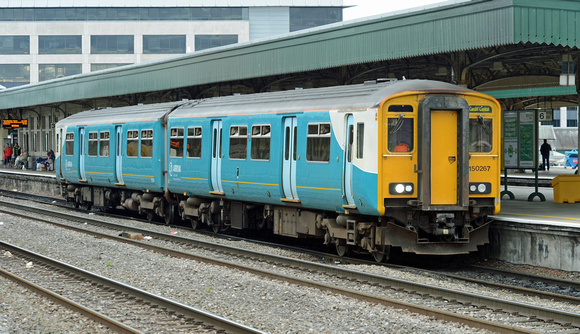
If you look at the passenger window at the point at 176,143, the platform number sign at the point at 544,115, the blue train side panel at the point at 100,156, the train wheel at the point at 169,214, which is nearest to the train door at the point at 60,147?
the blue train side panel at the point at 100,156

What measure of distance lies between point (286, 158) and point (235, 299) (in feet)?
16.0

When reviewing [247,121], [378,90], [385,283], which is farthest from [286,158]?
[385,283]

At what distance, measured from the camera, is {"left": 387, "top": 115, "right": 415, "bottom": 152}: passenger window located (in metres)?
12.7

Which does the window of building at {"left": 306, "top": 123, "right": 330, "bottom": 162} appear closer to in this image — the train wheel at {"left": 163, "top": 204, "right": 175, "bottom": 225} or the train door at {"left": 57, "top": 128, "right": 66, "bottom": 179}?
the train wheel at {"left": 163, "top": 204, "right": 175, "bottom": 225}

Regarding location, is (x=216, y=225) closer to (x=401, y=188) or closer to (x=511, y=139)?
(x=401, y=188)

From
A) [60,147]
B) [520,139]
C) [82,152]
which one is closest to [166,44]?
[60,147]

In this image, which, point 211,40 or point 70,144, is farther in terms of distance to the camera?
point 211,40

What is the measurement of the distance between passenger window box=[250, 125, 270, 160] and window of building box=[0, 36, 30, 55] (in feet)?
211

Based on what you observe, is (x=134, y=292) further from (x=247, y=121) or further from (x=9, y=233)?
(x=9, y=233)

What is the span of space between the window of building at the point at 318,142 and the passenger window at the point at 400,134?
4.67ft

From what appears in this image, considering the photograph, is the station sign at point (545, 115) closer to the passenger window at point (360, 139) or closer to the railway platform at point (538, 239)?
the railway platform at point (538, 239)

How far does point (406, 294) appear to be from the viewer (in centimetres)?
1074

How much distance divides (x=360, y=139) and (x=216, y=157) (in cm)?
524

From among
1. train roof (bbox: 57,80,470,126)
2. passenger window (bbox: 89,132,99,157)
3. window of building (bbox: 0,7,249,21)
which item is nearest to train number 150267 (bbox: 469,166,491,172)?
train roof (bbox: 57,80,470,126)
